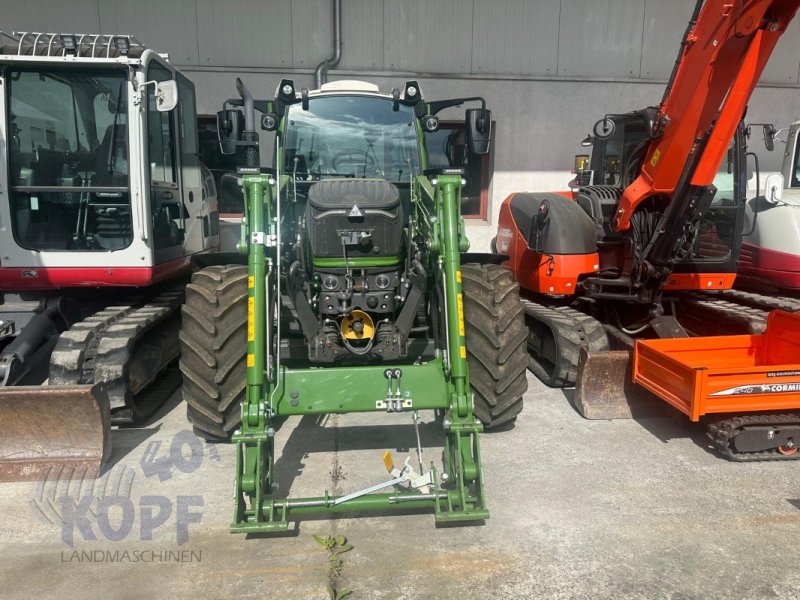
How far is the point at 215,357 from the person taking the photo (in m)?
3.92

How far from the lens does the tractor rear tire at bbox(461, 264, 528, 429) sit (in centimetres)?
409

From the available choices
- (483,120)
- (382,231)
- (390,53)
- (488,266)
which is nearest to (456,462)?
(382,231)

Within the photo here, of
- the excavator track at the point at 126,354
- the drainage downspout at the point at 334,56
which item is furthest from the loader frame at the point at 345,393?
the drainage downspout at the point at 334,56

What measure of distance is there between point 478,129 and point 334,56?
499 cm

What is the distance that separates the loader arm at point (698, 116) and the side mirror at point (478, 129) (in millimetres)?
1449

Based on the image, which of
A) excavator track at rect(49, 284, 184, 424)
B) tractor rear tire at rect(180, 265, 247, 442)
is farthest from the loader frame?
excavator track at rect(49, 284, 184, 424)

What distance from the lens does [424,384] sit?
3.49 metres

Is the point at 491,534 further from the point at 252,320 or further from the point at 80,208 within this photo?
the point at 80,208

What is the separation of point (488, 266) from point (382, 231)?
1.19 meters

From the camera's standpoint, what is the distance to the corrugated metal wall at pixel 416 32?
337 inches

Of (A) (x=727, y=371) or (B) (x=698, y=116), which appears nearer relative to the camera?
(A) (x=727, y=371)

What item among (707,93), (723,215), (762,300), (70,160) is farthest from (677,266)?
(70,160)

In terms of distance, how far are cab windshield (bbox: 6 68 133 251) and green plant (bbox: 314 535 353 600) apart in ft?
9.96

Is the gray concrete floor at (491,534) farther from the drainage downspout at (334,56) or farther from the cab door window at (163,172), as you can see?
the drainage downspout at (334,56)
